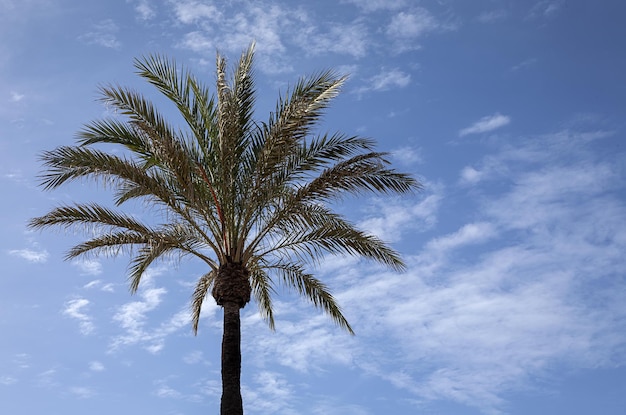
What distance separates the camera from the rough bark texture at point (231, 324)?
14.4 metres

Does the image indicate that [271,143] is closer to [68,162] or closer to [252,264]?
[252,264]

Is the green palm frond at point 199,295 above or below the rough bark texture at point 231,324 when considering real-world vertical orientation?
above

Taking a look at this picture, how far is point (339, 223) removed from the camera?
52.9ft

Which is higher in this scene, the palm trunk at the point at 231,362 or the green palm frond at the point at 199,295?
the green palm frond at the point at 199,295

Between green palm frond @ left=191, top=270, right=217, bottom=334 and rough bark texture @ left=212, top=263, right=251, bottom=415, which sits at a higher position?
green palm frond @ left=191, top=270, right=217, bottom=334

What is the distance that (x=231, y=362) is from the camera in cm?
1474

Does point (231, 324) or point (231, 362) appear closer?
point (231, 362)

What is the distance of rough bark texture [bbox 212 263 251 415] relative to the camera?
14.4m

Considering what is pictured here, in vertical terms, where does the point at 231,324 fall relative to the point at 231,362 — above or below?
above

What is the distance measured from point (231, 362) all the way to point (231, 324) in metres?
0.74

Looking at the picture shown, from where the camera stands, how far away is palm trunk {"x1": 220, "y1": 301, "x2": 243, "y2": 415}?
1433 cm

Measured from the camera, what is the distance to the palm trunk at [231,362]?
14329 millimetres

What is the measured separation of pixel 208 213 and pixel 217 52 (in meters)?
3.87

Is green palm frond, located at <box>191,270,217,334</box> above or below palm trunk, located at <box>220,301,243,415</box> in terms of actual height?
above
